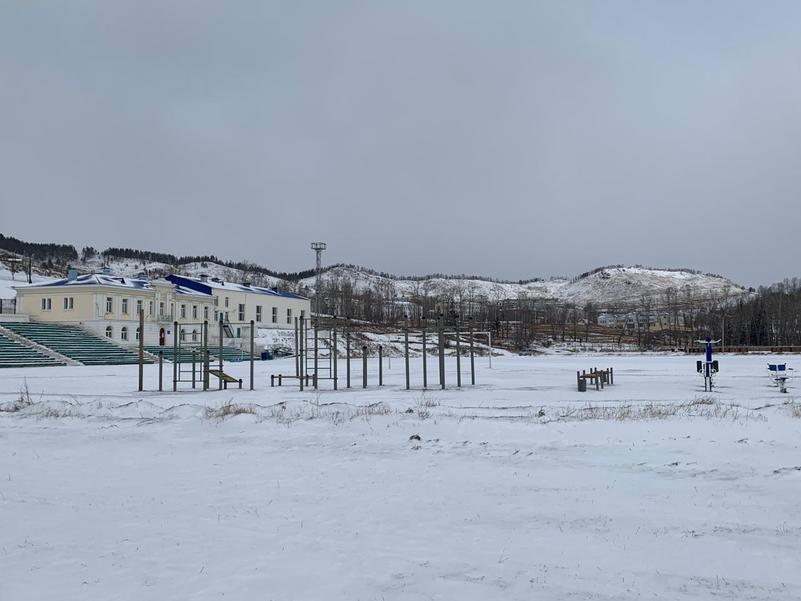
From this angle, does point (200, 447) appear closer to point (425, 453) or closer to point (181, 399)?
point (425, 453)

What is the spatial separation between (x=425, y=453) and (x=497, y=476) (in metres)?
1.87

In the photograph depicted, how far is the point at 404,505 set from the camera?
771cm

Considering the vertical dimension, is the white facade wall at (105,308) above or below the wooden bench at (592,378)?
above

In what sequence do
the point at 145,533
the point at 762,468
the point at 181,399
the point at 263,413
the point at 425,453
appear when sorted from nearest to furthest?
1. the point at 145,533
2. the point at 762,468
3. the point at 425,453
4. the point at 263,413
5. the point at 181,399

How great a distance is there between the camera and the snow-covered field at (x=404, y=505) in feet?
17.8

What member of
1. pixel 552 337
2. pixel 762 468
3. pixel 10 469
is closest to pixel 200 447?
pixel 10 469

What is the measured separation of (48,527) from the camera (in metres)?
6.92

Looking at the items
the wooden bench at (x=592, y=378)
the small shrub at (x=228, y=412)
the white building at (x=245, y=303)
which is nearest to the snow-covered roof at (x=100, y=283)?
the white building at (x=245, y=303)

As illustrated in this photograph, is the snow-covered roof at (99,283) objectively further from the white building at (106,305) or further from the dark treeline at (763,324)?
the dark treeline at (763,324)

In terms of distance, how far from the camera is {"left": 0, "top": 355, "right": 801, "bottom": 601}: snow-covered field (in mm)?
5426

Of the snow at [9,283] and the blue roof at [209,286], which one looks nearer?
the blue roof at [209,286]

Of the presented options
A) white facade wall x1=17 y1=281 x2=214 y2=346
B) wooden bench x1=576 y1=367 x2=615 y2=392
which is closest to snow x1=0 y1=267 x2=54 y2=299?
white facade wall x1=17 y1=281 x2=214 y2=346

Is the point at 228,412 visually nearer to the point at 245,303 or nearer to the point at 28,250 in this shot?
the point at 245,303

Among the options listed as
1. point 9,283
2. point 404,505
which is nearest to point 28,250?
point 9,283
